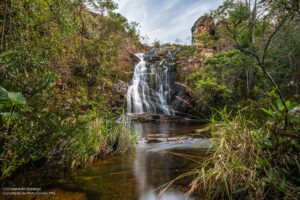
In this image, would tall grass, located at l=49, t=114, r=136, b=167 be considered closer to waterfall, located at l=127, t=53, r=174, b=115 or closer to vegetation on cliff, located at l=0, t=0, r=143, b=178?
vegetation on cliff, located at l=0, t=0, r=143, b=178

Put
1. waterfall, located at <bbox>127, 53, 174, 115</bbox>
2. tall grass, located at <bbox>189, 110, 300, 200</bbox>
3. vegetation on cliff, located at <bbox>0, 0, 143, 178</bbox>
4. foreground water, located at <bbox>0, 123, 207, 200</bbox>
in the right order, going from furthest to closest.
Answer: waterfall, located at <bbox>127, 53, 174, 115</bbox>
foreground water, located at <bbox>0, 123, 207, 200</bbox>
vegetation on cliff, located at <bbox>0, 0, 143, 178</bbox>
tall grass, located at <bbox>189, 110, 300, 200</bbox>

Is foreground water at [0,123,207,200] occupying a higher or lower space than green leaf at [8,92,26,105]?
lower

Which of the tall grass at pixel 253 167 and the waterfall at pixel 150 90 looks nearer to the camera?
the tall grass at pixel 253 167

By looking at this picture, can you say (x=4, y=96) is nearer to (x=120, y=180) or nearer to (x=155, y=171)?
(x=120, y=180)

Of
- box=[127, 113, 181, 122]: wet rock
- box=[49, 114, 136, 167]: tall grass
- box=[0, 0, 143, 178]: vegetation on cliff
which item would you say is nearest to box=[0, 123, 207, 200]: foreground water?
box=[49, 114, 136, 167]: tall grass

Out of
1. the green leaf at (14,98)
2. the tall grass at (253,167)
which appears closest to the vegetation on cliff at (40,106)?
the green leaf at (14,98)

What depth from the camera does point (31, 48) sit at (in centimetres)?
412

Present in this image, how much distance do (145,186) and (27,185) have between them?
5.54ft

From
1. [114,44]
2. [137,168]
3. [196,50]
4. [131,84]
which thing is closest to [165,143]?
[137,168]

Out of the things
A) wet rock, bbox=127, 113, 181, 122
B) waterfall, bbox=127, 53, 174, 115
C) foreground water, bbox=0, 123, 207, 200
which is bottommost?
foreground water, bbox=0, 123, 207, 200

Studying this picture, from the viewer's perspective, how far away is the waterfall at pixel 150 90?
60.2 feet

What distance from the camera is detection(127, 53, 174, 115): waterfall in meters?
18.4

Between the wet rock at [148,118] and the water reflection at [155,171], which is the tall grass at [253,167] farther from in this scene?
the wet rock at [148,118]

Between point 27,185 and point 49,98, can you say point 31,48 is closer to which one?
point 49,98
